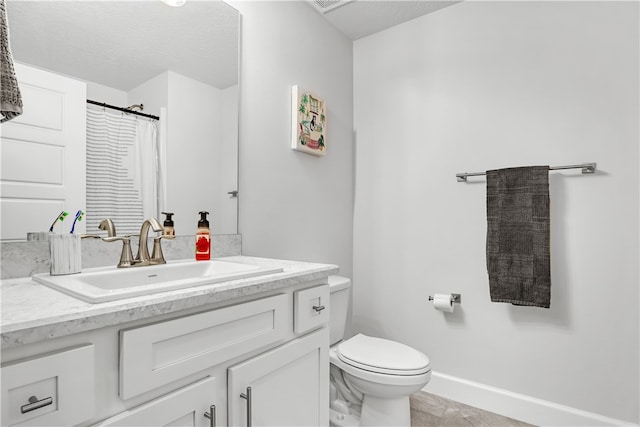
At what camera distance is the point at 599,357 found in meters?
1.64

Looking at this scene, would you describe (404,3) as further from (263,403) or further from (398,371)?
(263,403)

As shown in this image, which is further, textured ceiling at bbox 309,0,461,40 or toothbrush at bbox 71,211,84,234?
textured ceiling at bbox 309,0,461,40

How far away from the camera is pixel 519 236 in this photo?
1.76m

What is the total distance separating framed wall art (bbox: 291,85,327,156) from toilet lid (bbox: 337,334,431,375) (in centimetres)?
110

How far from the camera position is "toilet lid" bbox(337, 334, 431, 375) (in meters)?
1.47

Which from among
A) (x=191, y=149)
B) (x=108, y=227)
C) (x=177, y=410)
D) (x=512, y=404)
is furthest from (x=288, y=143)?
(x=512, y=404)

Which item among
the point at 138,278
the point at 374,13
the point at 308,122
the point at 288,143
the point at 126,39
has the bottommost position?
the point at 138,278

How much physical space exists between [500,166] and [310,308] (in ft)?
Result: 4.63

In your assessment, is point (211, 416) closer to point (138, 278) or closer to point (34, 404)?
point (34, 404)

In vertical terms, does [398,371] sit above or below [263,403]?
below

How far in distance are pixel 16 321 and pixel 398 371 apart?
4.33 feet

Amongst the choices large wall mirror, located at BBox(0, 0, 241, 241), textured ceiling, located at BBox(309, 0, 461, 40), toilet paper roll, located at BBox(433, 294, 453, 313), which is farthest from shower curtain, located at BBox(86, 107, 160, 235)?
toilet paper roll, located at BBox(433, 294, 453, 313)

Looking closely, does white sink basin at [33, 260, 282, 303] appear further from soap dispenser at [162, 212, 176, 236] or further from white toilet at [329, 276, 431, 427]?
white toilet at [329, 276, 431, 427]

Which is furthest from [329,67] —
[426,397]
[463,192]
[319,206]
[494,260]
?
[426,397]
